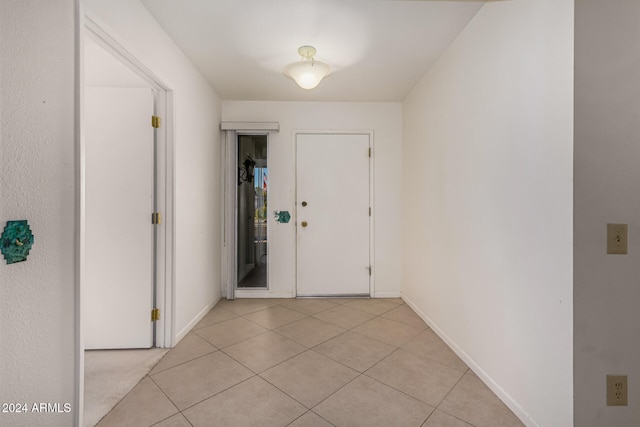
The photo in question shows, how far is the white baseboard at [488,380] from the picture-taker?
1409 mm

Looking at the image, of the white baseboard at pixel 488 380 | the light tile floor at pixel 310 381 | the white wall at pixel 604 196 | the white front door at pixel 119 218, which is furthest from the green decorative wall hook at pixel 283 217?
the white wall at pixel 604 196

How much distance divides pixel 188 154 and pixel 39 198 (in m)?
1.46

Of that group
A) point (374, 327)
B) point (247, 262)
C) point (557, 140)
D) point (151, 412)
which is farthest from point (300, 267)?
point (557, 140)

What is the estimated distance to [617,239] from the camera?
1150 mm

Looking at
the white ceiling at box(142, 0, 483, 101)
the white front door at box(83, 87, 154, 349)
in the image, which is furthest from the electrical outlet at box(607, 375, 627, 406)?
the white front door at box(83, 87, 154, 349)

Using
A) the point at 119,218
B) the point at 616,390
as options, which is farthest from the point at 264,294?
the point at 616,390

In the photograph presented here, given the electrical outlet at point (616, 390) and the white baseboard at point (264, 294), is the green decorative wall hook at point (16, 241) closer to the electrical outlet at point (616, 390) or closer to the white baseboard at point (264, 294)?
the electrical outlet at point (616, 390)

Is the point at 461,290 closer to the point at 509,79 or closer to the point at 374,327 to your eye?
the point at 374,327

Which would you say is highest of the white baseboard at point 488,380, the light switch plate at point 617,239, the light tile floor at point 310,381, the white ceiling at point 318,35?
the white ceiling at point 318,35

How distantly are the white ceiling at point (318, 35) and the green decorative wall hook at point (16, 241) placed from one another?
164cm

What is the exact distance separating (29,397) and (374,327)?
2.28 meters

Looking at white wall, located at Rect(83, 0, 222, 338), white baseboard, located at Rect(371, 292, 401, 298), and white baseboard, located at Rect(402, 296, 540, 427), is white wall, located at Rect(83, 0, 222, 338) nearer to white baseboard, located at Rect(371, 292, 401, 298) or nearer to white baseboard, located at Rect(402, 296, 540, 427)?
white baseboard, located at Rect(371, 292, 401, 298)

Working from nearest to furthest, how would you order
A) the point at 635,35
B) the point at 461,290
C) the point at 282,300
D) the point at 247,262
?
the point at 635,35, the point at 461,290, the point at 282,300, the point at 247,262

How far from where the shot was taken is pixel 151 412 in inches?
58.0
